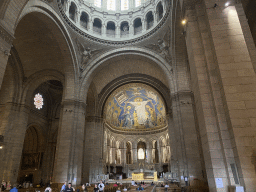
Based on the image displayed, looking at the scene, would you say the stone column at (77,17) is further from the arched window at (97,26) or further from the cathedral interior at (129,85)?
the arched window at (97,26)

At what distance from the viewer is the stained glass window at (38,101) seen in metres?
22.5

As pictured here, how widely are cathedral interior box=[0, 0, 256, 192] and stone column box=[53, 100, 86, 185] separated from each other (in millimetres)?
91

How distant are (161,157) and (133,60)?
18.0 m

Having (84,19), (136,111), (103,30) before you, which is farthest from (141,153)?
(84,19)

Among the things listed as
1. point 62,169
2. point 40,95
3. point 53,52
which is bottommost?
point 62,169

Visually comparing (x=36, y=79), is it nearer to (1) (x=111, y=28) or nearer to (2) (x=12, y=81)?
(2) (x=12, y=81)

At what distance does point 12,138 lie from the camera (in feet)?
52.7

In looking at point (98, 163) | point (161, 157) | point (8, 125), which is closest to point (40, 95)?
point (8, 125)

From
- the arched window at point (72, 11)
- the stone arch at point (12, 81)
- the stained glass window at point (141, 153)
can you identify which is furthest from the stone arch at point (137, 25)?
the stained glass window at point (141, 153)

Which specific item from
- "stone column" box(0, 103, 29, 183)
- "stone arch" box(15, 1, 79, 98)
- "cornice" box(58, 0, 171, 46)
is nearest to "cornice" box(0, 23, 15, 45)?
"stone arch" box(15, 1, 79, 98)

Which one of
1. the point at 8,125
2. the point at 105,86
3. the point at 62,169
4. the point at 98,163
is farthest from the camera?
the point at 105,86

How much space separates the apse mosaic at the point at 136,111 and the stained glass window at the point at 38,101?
9505mm

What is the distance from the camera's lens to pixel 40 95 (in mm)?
23375

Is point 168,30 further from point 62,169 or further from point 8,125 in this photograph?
point 8,125
